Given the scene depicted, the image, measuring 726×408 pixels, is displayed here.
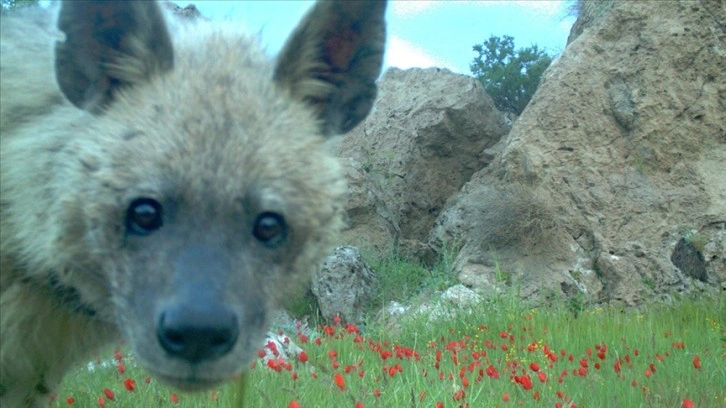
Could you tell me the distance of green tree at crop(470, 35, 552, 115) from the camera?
19703 millimetres

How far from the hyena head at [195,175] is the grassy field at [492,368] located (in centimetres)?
48

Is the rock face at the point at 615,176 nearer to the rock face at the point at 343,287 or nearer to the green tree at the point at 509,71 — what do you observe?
the rock face at the point at 343,287

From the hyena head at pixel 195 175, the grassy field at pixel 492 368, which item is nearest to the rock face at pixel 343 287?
the grassy field at pixel 492 368

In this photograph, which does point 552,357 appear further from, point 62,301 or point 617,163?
point 617,163

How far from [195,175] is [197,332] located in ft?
1.46

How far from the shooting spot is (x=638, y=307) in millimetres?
8664

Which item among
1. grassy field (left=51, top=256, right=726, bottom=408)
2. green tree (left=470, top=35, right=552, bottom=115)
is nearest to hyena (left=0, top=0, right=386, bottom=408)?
grassy field (left=51, top=256, right=726, bottom=408)

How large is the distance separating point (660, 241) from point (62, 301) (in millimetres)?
7828

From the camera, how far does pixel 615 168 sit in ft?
33.7

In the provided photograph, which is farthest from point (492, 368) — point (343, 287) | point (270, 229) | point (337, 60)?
point (343, 287)

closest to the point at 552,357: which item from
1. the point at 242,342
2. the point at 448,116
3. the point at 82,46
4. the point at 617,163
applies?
the point at 242,342

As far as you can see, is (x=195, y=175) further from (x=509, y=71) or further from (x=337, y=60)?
(x=509, y=71)

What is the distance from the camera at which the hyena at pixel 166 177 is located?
2.47m

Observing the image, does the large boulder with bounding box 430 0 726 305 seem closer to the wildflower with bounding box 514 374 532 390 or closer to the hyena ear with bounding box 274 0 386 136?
the wildflower with bounding box 514 374 532 390
